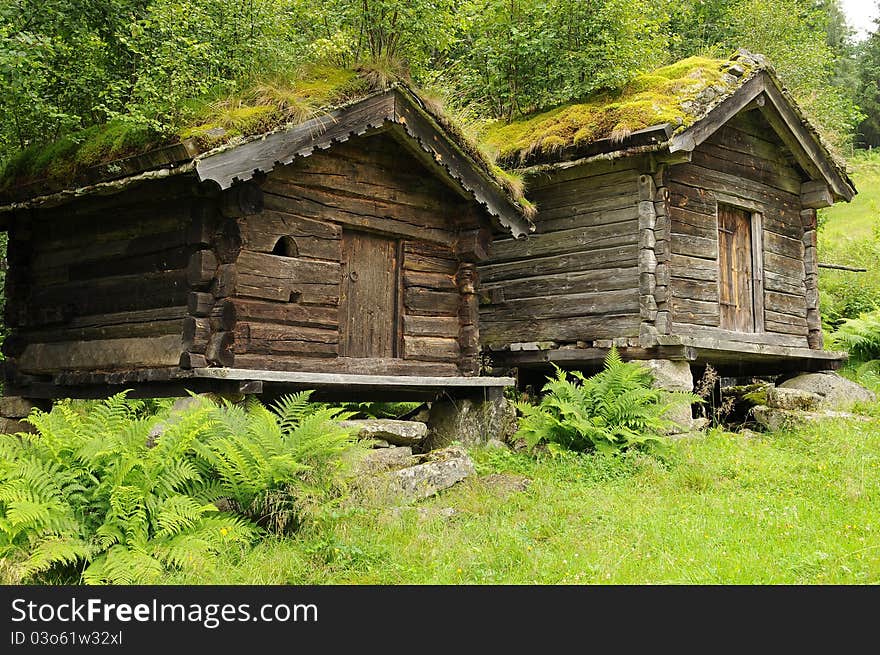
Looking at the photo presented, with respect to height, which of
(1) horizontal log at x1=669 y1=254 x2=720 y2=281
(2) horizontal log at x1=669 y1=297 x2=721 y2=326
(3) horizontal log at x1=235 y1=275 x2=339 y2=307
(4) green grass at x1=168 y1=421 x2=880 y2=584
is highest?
(1) horizontal log at x1=669 y1=254 x2=720 y2=281

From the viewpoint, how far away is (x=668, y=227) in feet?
40.5

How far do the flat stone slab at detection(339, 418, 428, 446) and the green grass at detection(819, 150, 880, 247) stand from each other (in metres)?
21.2

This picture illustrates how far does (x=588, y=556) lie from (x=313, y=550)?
200 centimetres

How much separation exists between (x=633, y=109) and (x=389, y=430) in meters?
5.87

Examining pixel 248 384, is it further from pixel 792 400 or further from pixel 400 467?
pixel 792 400

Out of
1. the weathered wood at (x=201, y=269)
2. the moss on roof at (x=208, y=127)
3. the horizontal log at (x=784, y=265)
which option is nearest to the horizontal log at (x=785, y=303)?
the horizontal log at (x=784, y=265)

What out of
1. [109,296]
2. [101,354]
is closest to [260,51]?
[109,296]

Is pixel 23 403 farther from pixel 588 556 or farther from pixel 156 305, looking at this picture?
pixel 588 556

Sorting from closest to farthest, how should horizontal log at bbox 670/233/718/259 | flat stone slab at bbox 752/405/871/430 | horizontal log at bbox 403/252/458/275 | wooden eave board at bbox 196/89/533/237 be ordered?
wooden eave board at bbox 196/89/533/237 < horizontal log at bbox 403/252/458/275 < flat stone slab at bbox 752/405/871/430 < horizontal log at bbox 670/233/718/259

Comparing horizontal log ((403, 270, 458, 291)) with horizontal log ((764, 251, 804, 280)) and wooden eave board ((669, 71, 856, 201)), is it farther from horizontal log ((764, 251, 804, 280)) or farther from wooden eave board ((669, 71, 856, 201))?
horizontal log ((764, 251, 804, 280))

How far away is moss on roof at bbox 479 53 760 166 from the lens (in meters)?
12.1

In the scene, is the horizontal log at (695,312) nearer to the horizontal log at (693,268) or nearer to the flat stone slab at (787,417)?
the horizontal log at (693,268)

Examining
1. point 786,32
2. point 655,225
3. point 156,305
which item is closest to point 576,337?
point 655,225

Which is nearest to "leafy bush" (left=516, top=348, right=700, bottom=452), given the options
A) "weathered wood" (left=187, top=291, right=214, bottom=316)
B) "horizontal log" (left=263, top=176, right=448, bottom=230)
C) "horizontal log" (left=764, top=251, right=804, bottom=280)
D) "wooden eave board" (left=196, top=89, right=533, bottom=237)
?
"wooden eave board" (left=196, top=89, right=533, bottom=237)
